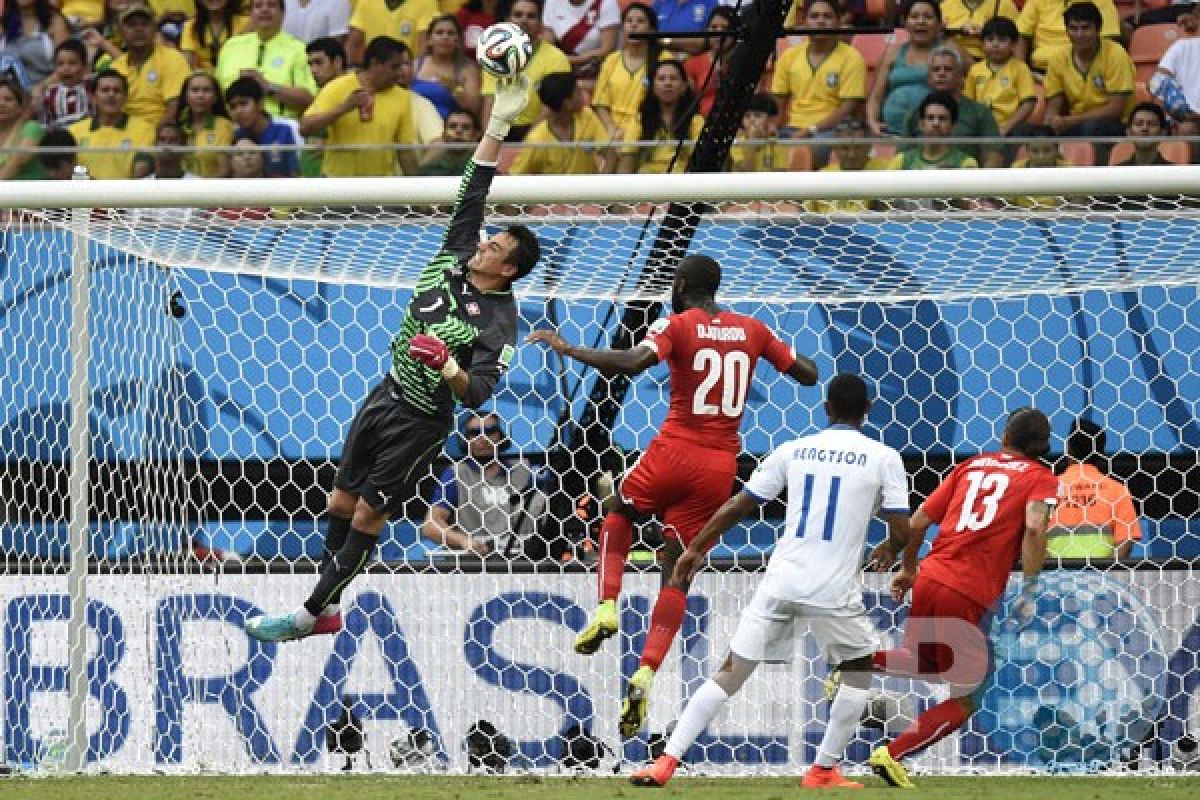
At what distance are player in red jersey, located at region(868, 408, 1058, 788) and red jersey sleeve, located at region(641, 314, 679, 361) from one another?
128 centimetres

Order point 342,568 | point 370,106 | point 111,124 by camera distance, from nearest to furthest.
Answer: point 342,568, point 370,106, point 111,124

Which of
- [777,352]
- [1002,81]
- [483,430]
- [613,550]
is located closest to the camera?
[777,352]

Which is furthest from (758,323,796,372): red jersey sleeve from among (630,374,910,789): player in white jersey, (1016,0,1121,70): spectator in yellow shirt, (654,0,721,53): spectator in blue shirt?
(654,0,721,53): spectator in blue shirt

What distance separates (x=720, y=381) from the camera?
8500 millimetres

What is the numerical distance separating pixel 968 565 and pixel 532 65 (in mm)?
5619

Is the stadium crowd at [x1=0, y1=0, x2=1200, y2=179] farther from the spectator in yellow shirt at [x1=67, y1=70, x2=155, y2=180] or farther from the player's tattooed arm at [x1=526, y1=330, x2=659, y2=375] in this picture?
the player's tattooed arm at [x1=526, y1=330, x2=659, y2=375]

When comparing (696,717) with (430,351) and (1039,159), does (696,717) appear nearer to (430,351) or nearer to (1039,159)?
(430,351)

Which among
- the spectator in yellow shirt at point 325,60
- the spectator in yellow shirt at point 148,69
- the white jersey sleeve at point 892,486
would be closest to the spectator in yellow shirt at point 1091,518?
the white jersey sleeve at point 892,486

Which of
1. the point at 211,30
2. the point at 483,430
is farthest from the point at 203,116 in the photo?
the point at 483,430

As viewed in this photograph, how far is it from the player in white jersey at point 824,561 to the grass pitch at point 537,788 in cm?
29

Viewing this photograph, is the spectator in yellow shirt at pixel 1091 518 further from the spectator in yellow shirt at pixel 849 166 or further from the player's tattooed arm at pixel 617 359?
the player's tattooed arm at pixel 617 359

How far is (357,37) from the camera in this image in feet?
43.9

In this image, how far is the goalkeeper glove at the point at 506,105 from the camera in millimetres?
7656

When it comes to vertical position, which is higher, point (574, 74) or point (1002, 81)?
point (1002, 81)
